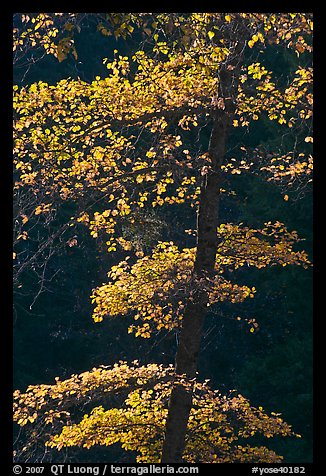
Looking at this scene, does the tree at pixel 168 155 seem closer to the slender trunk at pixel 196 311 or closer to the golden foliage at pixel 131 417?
the slender trunk at pixel 196 311

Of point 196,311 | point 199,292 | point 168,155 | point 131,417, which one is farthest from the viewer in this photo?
point 131,417

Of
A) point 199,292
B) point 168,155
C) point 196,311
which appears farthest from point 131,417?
point 168,155

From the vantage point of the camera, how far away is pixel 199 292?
28.6 feet

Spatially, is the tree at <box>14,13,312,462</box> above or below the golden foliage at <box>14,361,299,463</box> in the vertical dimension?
above

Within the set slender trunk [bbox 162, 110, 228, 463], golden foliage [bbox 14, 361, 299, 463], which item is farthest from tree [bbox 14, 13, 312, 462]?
golden foliage [bbox 14, 361, 299, 463]

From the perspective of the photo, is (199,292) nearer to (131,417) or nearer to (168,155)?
(168,155)

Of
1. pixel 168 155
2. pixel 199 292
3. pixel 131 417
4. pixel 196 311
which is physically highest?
pixel 168 155

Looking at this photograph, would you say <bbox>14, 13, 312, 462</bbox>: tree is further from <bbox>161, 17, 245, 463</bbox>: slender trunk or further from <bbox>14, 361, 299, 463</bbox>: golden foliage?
<bbox>14, 361, 299, 463</bbox>: golden foliage

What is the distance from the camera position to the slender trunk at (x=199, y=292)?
29.1 feet

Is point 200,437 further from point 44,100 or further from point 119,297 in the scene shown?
point 44,100

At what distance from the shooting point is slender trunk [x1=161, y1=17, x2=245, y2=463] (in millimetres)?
8859

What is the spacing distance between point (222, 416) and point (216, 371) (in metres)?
11.4

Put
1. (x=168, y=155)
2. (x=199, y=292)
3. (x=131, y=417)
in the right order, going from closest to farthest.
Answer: (x=168, y=155) < (x=199, y=292) < (x=131, y=417)
